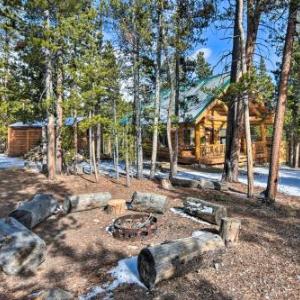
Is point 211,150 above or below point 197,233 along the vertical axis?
above

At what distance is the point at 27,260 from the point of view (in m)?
5.88

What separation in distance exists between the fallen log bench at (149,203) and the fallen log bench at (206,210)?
1.97 ft

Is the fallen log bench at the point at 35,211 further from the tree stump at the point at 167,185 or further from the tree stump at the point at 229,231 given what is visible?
the tree stump at the point at 167,185

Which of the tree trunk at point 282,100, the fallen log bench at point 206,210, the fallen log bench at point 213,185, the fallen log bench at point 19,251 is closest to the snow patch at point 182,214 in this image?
the fallen log bench at point 206,210

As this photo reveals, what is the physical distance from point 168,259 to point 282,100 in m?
6.78

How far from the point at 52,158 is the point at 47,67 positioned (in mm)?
3371

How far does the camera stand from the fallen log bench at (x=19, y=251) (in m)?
5.73

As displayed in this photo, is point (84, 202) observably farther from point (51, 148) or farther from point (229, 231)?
point (51, 148)

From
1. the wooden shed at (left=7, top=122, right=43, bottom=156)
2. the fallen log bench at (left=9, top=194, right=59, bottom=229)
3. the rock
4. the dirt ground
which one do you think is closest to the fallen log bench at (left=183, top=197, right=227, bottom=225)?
the dirt ground

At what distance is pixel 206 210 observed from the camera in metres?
8.00

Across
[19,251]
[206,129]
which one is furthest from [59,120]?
[206,129]

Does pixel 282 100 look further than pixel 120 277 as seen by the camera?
Yes

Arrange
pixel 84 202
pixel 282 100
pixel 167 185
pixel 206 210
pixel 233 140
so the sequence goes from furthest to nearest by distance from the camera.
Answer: pixel 233 140, pixel 167 185, pixel 282 100, pixel 84 202, pixel 206 210

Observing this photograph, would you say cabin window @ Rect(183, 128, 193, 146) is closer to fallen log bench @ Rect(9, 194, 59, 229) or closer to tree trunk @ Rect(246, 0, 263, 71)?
tree trunk @ Rect(246, 0, 263, 71)
